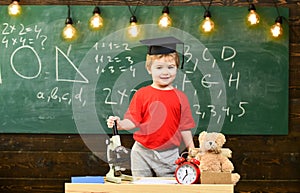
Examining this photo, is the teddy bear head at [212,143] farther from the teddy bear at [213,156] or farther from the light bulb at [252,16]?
the light bulb at [252,16]

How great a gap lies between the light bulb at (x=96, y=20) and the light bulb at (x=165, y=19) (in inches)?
18.8

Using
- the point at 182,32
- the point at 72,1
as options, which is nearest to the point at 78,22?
the point at 72,1

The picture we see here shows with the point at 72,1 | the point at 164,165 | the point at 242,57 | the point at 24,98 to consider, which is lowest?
the point at 164,165

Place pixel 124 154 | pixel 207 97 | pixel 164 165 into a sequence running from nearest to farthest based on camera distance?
pixel 124 154
pixel 164 165
pixel 207 97

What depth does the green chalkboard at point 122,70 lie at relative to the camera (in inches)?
189

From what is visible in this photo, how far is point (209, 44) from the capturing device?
4.84 meters

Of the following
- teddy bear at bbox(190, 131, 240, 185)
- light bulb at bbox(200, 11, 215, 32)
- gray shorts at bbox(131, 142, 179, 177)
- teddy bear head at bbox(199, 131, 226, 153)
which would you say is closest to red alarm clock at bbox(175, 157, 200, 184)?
teddy bear at bbox(190, 131, 240, 185)

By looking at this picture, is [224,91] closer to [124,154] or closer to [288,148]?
[288,148]

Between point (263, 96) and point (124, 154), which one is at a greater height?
point (263, 96)

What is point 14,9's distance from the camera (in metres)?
4.87

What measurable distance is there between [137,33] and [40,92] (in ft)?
3.00

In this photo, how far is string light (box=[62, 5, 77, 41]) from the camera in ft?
15.9

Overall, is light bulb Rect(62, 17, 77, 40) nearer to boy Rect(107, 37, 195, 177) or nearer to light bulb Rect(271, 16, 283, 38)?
boy Rect(107, 37, 195, 177)

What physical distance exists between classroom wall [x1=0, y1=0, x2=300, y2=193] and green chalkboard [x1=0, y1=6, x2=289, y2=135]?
0.22ft
